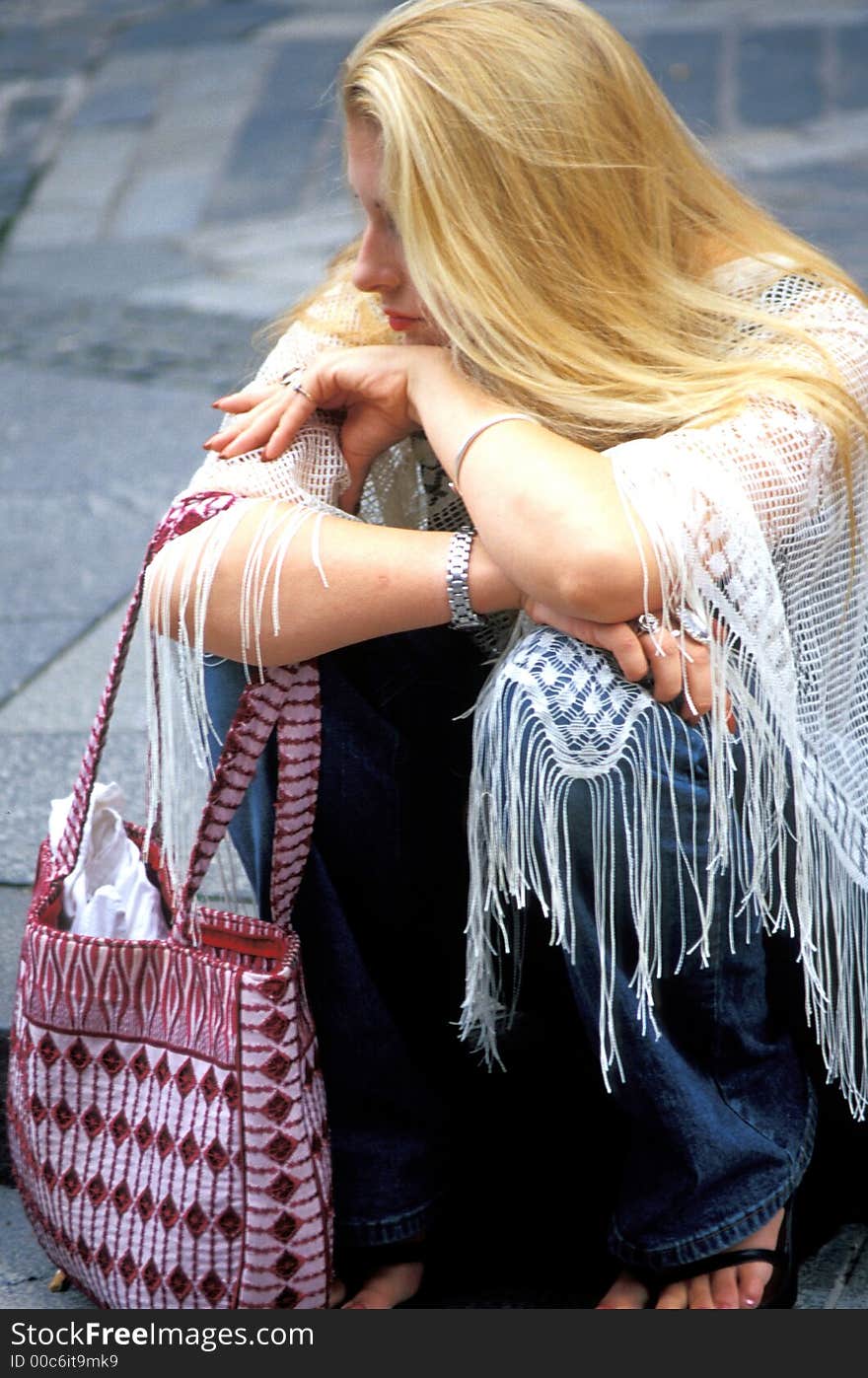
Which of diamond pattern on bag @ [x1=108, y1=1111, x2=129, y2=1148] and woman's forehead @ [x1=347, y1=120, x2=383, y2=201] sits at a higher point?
woman's forehead @ [x1=347, y1=120, x2=383, y2=201]

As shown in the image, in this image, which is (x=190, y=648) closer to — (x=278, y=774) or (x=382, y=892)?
(x=278, y=774)

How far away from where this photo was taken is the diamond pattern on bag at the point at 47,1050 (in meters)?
1.62

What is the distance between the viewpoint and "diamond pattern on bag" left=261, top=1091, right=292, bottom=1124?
5.07ft

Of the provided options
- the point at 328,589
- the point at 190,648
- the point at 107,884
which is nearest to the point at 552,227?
the point at 328,589

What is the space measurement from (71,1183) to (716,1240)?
62 centimetres

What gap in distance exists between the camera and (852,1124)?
182 centimetres

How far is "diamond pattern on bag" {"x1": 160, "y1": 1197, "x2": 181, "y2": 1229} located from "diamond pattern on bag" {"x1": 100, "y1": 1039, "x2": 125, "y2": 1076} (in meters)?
0.13

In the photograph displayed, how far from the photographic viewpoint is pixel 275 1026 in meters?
1.54

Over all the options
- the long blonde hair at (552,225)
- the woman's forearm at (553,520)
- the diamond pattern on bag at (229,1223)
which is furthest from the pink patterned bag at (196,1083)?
the long blonde hair at (552,225)

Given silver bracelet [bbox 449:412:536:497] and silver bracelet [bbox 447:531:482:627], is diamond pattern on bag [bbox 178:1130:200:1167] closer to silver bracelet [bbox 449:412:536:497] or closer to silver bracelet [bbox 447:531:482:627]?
silver bracelet [bbox 447:531:482:627]

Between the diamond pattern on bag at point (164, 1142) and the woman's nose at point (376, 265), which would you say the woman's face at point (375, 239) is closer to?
the woman's nose at point (376, 265)

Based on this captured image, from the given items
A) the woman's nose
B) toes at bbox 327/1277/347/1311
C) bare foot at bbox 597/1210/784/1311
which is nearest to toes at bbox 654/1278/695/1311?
bare foot at bbox 597/1210/784/1311

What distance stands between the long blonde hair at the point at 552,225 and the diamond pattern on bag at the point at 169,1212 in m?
0.82

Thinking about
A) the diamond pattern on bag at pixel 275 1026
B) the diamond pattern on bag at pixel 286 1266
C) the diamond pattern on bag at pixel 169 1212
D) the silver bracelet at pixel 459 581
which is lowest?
the diamond pattern on bag at pixel 286 1266
